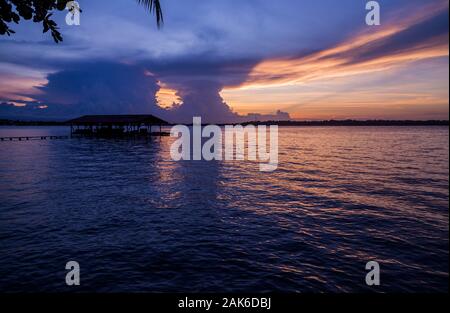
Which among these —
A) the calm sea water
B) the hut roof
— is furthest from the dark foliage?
the hut roof

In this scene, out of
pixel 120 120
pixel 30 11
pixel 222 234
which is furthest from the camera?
pixel 120 120

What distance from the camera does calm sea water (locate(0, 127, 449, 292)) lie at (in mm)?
7770

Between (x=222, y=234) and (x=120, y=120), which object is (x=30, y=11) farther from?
(x=120, y=120)

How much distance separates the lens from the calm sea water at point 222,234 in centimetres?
777

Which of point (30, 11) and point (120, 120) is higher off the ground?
point (120, 120)

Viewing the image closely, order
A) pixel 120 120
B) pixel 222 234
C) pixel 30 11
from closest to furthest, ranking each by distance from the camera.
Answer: pixel 30 11
pixel 222 234
pixel 120 120

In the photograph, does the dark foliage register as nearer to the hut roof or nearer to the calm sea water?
the calm sea water

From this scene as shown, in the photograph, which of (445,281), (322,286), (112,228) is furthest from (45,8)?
(445,281)

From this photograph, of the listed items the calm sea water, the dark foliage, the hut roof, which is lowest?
the calm sea water

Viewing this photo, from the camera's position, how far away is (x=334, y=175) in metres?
24.6

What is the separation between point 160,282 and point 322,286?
14.0 feet

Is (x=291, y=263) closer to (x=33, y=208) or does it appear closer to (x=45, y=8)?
(x=45, y=8)

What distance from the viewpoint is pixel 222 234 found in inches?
434

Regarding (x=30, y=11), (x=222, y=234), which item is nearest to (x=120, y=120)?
(x=222, y=234)
